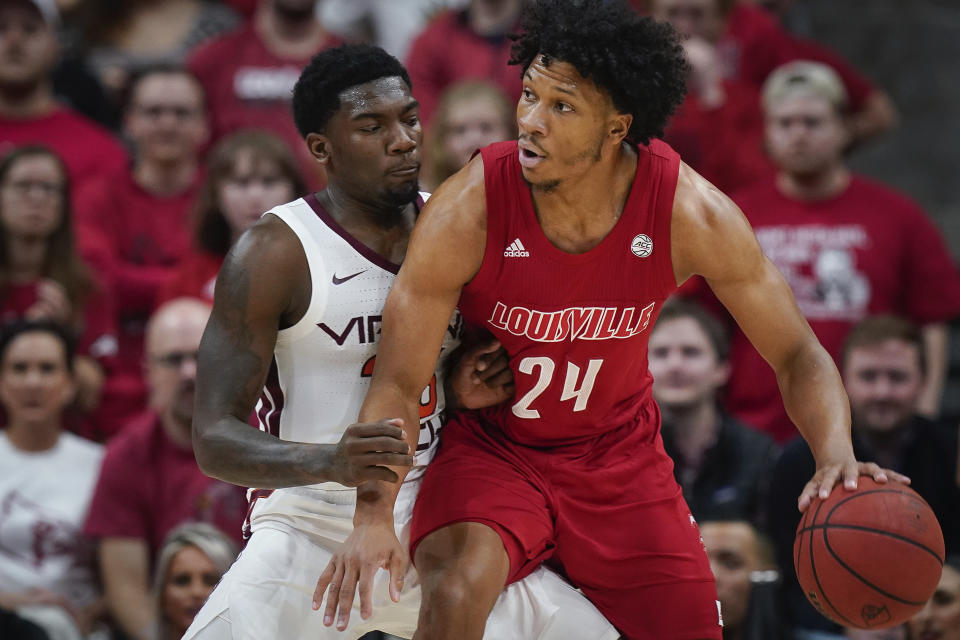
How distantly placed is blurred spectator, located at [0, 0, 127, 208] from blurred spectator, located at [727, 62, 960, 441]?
3.33m

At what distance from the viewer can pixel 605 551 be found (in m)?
3.78

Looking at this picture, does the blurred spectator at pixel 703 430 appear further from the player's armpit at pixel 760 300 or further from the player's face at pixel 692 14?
the player's face at pixel 692 14

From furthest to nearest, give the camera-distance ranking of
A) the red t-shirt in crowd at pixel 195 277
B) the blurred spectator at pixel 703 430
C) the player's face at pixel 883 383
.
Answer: the red t-shirt in crowd at pixel 195 277 → the player's face at pixel 883 383 → the blurred spectator at pixel 703 430

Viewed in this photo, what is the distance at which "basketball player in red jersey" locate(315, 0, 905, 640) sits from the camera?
3514mm

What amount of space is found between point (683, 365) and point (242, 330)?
2.45 metres

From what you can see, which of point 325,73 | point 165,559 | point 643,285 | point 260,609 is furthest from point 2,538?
point 643,285

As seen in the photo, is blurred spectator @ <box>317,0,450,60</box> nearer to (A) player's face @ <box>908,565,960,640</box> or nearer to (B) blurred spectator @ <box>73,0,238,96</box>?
(B) blurred spectator @ <box>73,0,238,96</box>

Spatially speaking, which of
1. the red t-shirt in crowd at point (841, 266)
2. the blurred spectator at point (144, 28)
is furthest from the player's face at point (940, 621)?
the blurred spectator at point (144, 28)

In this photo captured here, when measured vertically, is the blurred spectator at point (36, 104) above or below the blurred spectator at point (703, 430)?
above

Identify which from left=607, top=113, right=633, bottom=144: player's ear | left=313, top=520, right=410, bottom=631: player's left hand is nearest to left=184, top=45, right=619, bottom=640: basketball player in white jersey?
left=313, top=520, right=410, bottom=631: player's left hand

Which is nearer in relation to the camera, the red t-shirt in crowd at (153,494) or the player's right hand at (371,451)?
the player's right hand at (371,451)

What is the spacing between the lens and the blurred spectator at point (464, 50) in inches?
286

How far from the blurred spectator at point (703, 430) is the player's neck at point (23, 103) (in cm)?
359

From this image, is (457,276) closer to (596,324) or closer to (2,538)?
(596,324)
